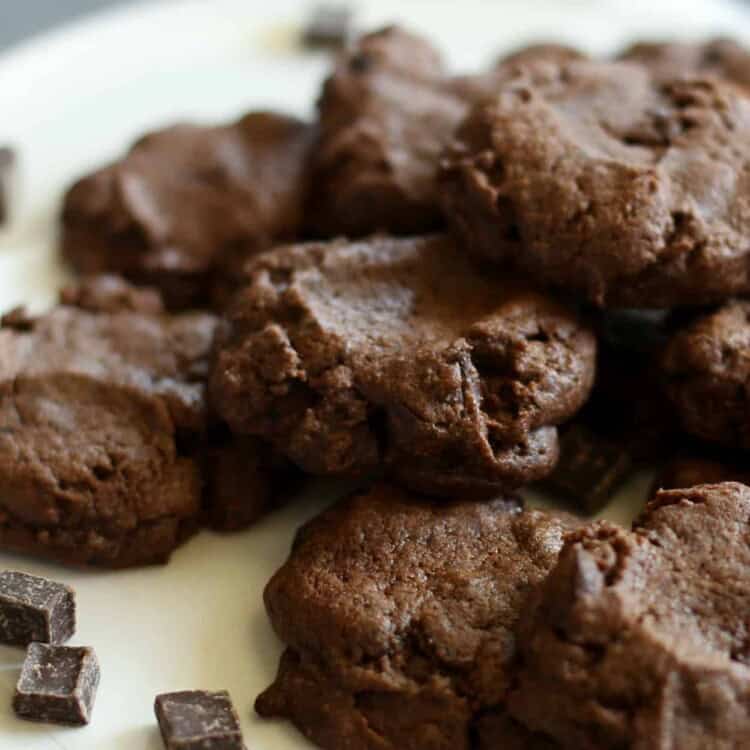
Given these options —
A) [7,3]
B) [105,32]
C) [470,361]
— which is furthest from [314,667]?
[7,3]

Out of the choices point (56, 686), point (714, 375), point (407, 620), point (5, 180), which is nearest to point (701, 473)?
point (714, 375)

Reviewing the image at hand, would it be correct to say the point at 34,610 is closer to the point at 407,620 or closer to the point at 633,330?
the point at 407,620

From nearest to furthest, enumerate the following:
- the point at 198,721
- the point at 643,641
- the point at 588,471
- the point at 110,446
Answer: the point at 643,641 < the point at 198,721 < the point at 110,446 < the point at 588,471

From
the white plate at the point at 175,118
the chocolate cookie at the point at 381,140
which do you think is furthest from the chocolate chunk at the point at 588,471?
the chocolate cookie at the point at 381,140

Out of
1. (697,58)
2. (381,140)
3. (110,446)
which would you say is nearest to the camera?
(110,446)

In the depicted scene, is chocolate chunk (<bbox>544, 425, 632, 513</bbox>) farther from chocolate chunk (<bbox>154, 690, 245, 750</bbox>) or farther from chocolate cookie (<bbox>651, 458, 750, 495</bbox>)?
chocolate chunk (<bbox>154, 690, 245, 750</bbox>)

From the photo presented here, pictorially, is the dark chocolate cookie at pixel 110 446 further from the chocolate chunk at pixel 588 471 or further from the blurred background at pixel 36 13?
the blurred background at pixel 36 13

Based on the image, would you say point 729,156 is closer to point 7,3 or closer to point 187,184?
point 187,184
